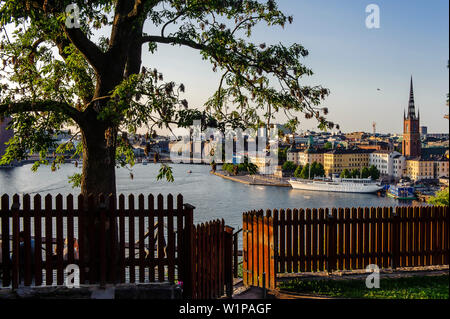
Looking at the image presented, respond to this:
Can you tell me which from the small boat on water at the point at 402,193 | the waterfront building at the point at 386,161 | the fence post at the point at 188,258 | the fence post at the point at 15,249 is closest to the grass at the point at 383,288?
the fence post at the point at 188,258

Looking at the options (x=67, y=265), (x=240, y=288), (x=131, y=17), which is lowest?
(x=240, y=288)

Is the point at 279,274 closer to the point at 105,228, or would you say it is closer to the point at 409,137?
the point at 105,228

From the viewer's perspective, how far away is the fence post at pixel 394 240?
7195 millimetres

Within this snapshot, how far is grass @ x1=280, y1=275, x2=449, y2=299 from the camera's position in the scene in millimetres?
5926

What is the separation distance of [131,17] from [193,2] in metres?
1.00

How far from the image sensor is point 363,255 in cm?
712

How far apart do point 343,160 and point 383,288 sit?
103 metres

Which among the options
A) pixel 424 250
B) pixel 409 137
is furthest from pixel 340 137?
pixel 424 250

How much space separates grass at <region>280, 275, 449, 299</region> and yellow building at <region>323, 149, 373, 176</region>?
99.1 metres

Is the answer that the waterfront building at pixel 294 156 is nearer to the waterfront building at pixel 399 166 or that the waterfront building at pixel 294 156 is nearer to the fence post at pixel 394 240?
the waterfront building at pixel 399 166

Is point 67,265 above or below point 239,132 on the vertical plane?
below

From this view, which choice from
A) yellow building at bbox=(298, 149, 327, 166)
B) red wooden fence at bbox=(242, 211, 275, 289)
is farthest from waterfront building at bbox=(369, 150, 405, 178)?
red wooden fence at bbox=(242, 211, 275, 289)

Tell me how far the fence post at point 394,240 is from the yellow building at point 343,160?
98.6 metres
